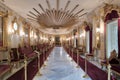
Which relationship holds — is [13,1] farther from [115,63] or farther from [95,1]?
[115,63]

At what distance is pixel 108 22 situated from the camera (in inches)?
240

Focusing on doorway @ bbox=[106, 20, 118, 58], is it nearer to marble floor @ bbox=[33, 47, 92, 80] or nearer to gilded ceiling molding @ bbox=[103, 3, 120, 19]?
gilded ceiling molding @ bbox=[103, 3, 120, 19]

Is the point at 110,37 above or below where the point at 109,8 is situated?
below

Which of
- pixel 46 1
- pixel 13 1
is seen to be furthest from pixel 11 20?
pixel 46 1

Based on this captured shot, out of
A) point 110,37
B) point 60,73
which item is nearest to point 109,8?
point 110,37

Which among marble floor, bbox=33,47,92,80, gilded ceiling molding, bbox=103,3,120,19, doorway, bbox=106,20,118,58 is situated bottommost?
marble floor, bbox=33,47,92,80

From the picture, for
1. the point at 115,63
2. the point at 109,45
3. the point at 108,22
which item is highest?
the point at 108,22

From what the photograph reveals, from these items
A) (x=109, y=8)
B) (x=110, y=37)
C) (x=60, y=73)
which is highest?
(x=109, y=8)

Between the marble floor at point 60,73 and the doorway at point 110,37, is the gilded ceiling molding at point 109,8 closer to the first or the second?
the doorway at point 110,37

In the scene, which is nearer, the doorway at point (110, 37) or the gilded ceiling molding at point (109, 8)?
the gilded ceiling molding at point (109, 8)

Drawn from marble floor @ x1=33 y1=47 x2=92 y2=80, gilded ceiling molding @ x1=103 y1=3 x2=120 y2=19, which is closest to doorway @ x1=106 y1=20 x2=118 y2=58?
gilded ceiling molding @ x1=103 y1=3 x2=120 y2=19

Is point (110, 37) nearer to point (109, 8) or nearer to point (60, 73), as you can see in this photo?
point (109, 8)

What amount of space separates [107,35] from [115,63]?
5.83ft

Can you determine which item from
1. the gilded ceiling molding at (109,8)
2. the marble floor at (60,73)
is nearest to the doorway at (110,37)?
the gilded ceiling molding at (109,8)
